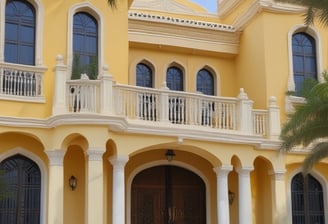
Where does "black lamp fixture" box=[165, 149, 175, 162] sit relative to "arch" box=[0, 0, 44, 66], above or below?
below

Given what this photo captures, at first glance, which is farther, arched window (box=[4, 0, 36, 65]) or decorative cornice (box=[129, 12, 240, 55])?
decorative cornice (box=[129, 12, 240, 55])

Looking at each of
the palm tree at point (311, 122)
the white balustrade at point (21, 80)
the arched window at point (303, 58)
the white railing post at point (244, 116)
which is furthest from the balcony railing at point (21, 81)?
the arched window at point (303, 58)

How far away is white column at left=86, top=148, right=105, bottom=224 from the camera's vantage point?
587 inches

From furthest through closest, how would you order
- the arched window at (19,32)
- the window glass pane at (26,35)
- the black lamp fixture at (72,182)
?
1. the window glass pane at (26,35)
2. the arched window at (19,32)
3. the black lamp fixture at (72,182)

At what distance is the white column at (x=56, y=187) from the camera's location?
15.1 meters

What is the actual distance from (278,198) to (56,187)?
6721 mm

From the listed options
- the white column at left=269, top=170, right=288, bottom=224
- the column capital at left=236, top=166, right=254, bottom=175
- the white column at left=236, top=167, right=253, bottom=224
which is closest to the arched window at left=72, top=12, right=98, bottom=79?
the column capital at left=236, top=166, right=254, bottom=175

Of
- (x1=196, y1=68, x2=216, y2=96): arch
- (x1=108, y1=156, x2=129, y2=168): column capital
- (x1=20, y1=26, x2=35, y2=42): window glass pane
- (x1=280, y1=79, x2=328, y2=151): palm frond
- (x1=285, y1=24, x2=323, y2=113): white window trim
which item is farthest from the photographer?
(x1=196, y1=68, x2=216, y2=96): arch

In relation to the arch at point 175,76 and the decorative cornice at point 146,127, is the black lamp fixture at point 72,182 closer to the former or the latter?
the decorative cornice at point 146,127

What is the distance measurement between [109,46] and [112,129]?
2.76 meters

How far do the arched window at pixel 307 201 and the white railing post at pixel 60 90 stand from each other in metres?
7.84

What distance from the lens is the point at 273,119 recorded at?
60.8 ft

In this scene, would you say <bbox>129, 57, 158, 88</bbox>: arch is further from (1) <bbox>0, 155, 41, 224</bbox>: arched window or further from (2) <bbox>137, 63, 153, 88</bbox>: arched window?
(1) <bbox>0, 155, 41, 224</bbox>: arched window

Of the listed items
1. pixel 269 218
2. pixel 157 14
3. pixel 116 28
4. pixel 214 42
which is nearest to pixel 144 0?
pixel 157 14
